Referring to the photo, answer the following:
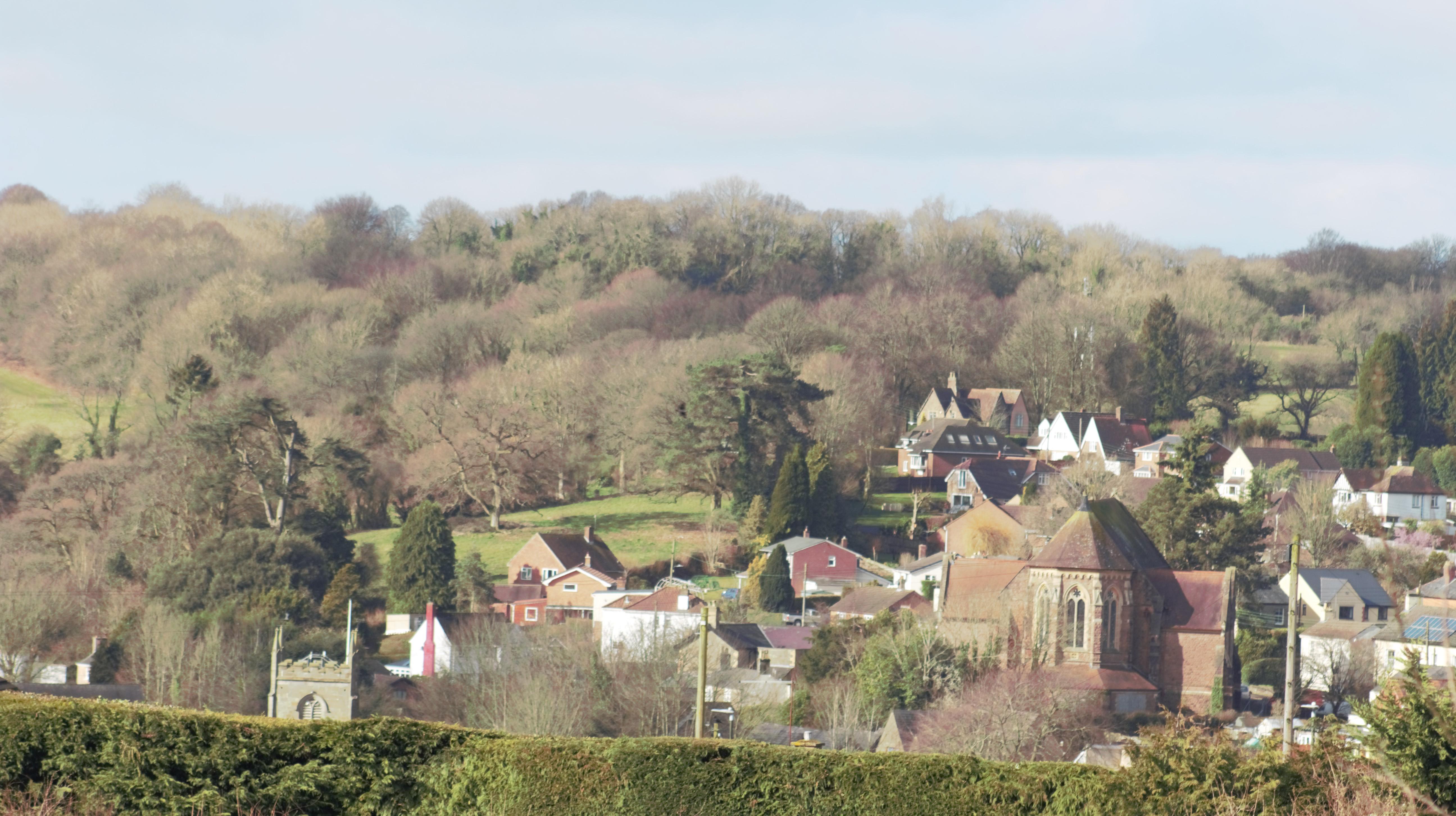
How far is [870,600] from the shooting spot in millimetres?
48375

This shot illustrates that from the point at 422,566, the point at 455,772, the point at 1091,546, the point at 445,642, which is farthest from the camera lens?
the point at 422,566

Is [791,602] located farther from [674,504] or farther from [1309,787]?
[1309,787]

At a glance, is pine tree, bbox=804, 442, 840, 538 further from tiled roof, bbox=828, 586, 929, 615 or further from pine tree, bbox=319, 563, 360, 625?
pine tree, bbox=319, 563, 360, 625

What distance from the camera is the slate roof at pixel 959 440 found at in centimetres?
6931

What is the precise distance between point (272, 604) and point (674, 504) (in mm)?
18601

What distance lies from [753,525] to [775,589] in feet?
18.4

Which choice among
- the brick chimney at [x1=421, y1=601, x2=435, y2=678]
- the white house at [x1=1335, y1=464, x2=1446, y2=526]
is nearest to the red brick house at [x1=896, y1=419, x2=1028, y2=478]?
the white house at [x1=1335, y1=464, x2=1446, y2=526]

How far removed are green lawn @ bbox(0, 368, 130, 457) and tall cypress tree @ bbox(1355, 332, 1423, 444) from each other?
54911 millimetres

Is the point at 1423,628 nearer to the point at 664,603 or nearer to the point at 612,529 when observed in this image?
the point at 664,603

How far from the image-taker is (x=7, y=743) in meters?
14.3

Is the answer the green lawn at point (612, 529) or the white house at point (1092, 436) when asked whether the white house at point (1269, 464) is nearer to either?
the white house at point (1092, 436)

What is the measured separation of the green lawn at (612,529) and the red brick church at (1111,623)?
49.2 feet

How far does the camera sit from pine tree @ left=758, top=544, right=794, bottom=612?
51.4 metres

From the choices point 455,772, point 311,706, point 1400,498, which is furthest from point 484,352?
point 455,772
